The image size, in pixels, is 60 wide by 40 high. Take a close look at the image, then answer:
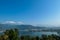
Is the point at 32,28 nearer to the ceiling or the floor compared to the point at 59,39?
nearer to the ceiling

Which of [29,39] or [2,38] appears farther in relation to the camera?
[29,39]

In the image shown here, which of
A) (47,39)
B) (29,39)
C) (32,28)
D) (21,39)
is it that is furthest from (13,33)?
(32,28)

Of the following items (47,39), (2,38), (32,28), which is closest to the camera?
(2,38)

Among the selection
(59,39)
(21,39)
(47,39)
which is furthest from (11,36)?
(59,39)

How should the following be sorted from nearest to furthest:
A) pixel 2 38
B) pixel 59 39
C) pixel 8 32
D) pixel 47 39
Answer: pixel 2 38 < pixel 8 32 < pixel 47 39 < pixel 59 39

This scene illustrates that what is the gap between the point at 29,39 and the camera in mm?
12180

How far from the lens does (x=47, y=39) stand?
452 inches

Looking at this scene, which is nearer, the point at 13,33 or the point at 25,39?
the point at 13,33

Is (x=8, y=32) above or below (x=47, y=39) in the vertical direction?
above

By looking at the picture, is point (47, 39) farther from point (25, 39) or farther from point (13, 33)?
point (13, 33)

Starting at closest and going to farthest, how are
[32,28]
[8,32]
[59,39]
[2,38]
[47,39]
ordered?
[2,38] → [8,32] → [47,39] → [59,39] → [32,28]

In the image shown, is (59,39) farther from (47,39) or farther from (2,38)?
(2,38)

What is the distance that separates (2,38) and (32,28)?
2961cm

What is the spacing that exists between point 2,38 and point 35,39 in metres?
4.00
